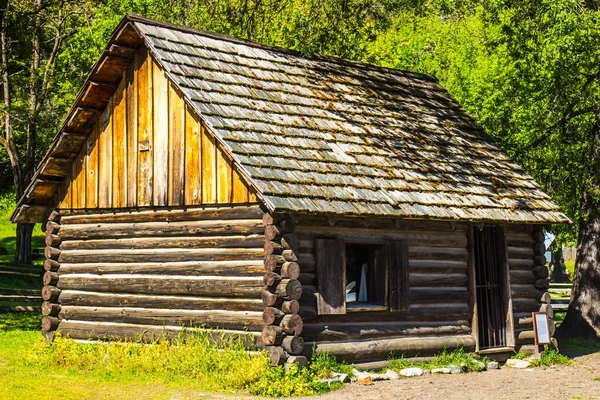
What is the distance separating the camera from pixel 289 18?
883 inches

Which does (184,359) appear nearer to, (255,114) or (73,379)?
(73,379)

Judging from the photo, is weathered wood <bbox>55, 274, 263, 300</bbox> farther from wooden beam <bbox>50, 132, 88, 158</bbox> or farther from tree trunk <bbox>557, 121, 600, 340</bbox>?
tree trunk <bbox>557, 121, 600, 340</bbox>

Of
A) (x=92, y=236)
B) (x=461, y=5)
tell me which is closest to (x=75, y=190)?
(x=92, y=236)

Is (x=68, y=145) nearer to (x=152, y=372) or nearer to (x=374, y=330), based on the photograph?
(x=152, y=372)

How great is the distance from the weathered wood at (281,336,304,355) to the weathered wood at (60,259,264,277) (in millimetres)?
1107

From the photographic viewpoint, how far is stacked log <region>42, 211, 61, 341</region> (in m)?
17.0

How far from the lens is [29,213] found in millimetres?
17562

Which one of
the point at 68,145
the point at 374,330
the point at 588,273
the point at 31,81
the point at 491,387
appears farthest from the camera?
the point at 31,81

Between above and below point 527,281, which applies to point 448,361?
below

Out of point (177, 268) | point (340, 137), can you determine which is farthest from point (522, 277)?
point (177, 268)

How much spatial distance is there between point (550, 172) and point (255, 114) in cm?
919

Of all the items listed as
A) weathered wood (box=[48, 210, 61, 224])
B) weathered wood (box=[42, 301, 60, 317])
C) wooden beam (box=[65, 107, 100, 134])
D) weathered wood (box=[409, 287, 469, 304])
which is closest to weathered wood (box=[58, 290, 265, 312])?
weathered wood (box=[42, 301, 60, 317])

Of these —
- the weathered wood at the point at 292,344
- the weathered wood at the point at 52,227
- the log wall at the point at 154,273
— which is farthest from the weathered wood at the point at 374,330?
the weathered wood at the point at 52,227

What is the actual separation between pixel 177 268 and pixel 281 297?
8.40ft
